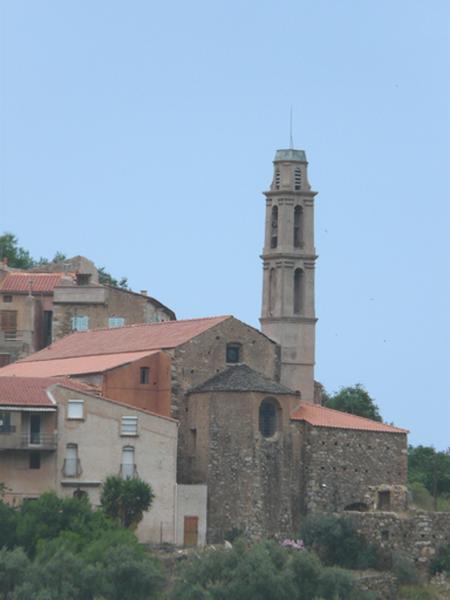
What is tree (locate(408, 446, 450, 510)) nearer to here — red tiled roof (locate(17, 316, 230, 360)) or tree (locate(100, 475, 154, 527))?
red tiled roof (locate(17, 316, 230, 360))

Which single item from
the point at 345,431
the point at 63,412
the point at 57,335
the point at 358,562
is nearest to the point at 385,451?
the point at 345,431

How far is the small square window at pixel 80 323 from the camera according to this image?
109 m

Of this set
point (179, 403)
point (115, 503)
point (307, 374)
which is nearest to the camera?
point (115, 503)

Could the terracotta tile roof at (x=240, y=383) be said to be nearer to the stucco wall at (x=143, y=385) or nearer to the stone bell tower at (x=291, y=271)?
the stucco wall at (x=143, y=385)

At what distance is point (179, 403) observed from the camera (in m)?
89.4

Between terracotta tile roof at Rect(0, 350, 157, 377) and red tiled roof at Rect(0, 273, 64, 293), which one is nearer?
terracotta tile roof at Rect(0, 350, 157, 377)

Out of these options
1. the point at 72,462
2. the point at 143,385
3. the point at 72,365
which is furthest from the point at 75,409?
the point at 72,365

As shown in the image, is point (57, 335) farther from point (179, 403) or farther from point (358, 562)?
point (358, 562)

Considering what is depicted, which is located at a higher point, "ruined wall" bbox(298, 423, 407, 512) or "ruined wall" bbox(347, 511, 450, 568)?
"ruined wall" bbox(298, 423, 407, 512)

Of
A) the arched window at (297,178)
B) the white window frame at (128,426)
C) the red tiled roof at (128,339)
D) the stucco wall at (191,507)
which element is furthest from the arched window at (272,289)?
the white window frame at (128,426)

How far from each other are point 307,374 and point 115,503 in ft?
70.5

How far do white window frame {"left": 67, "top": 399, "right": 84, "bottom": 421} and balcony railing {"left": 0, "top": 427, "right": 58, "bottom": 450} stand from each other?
913mm

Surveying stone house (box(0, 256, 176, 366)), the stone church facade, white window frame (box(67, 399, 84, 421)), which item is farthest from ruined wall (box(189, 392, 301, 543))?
stone house (box(0, 256, 176, 366))

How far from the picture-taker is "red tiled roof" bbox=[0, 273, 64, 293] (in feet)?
366
